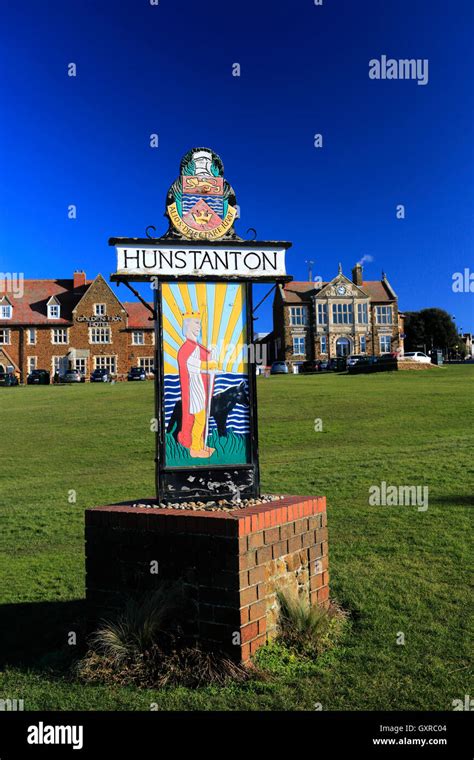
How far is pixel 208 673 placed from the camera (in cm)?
442

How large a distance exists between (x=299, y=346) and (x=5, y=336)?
98.2 ft

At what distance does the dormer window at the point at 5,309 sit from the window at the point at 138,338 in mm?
11774

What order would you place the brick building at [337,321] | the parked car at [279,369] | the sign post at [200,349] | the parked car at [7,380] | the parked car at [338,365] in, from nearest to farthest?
the sign post at [200,349] → the parked car at [7,380] → the parked car at [338,365] → the parked car at [279,369] → the brick building at [337,321]

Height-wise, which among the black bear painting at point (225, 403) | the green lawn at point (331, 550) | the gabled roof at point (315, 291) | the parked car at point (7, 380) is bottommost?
the green lawn at point (331, 550)

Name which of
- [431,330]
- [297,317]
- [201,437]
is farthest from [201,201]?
[431,330]

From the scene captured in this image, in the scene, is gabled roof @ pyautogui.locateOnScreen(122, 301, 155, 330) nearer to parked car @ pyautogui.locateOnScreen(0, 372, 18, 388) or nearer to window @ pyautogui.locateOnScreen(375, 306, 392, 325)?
parked car @ pyautogui.locateOnScreen(0, 372, 18, 388)

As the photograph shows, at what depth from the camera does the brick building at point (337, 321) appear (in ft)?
220

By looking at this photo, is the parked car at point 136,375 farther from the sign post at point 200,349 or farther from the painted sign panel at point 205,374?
the painted sign panel at point 205,374

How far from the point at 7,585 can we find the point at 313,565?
11.8 feet

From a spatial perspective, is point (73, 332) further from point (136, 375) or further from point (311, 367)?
point (311, 367)

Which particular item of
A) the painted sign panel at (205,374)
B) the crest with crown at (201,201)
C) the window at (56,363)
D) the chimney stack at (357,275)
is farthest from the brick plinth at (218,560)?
the chimney stack at (357,275)

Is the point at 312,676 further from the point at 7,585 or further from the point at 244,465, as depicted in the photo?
the point at 7,585
